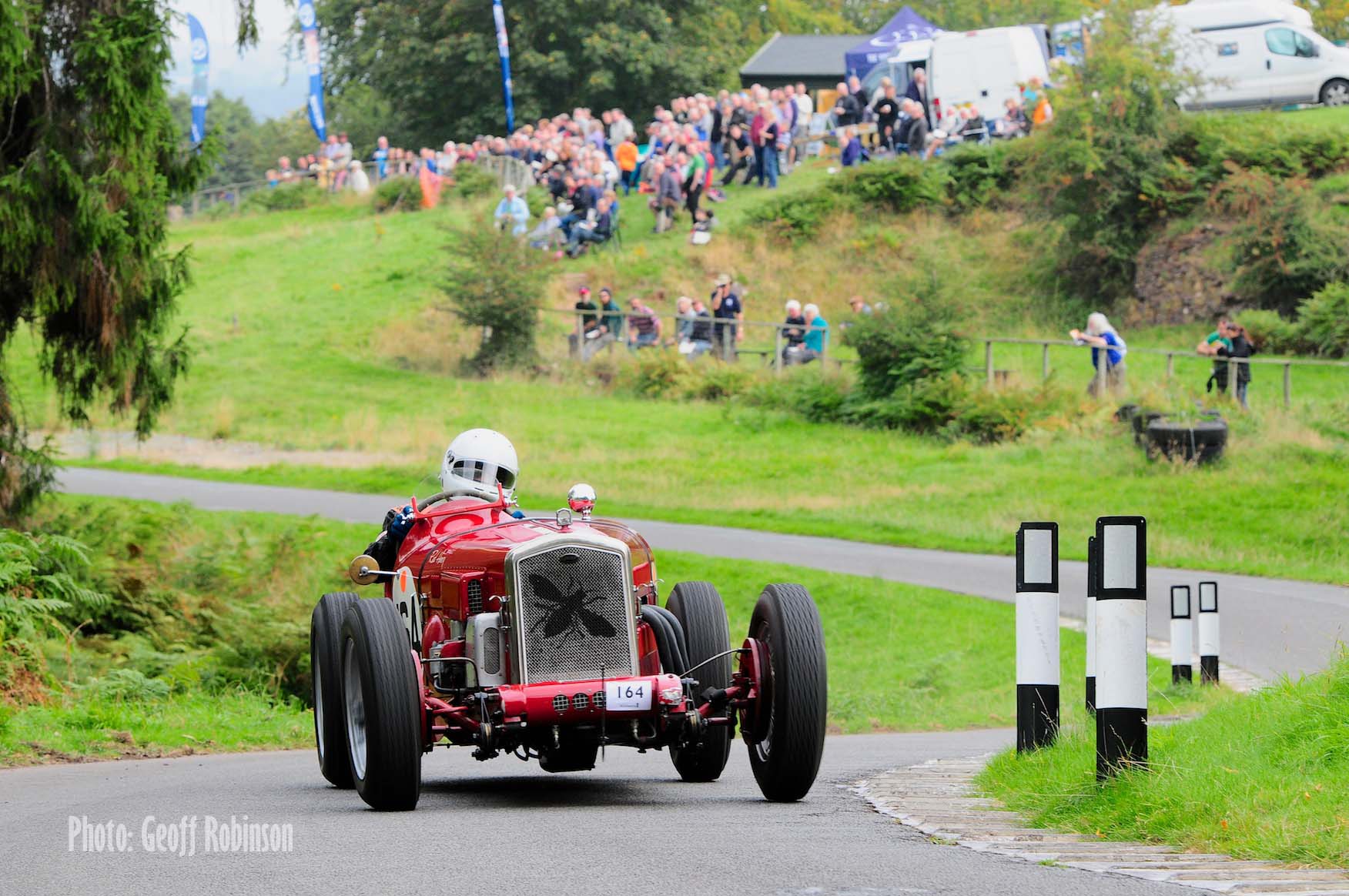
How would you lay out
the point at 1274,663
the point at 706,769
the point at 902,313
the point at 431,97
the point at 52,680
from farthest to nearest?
the point at 431,97 → the point at 902,313 → the point at 1274,663 → the point at 52,680 → the point at 706,769

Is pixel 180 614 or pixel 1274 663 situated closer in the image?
pixel 1274 663

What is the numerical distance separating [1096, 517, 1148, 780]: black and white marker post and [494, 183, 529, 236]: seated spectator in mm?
36659

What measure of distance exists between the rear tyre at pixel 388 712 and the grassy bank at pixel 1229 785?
2.66 m

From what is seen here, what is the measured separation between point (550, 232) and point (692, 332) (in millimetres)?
9031

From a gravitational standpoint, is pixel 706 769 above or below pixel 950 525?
above

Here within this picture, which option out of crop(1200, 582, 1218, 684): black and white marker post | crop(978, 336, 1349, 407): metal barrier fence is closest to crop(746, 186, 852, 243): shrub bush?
crop(978, 336, 1349, 407): metal barrier fence

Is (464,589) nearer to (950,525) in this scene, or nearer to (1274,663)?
(1274,663)

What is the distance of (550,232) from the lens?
48.8m

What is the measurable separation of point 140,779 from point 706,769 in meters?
3.14

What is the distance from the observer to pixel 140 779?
34.0 feet

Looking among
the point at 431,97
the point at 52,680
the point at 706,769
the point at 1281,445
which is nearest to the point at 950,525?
the point at 1281,445

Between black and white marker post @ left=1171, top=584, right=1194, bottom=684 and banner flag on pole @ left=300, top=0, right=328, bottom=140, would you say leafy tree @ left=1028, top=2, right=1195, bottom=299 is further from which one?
black and white marker post @ left=1171, top=584, right=1194, bottom=684

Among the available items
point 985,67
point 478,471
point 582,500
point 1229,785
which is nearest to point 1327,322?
point 985,67

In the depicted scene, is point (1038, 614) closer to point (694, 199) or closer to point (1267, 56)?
point (694, 199)
